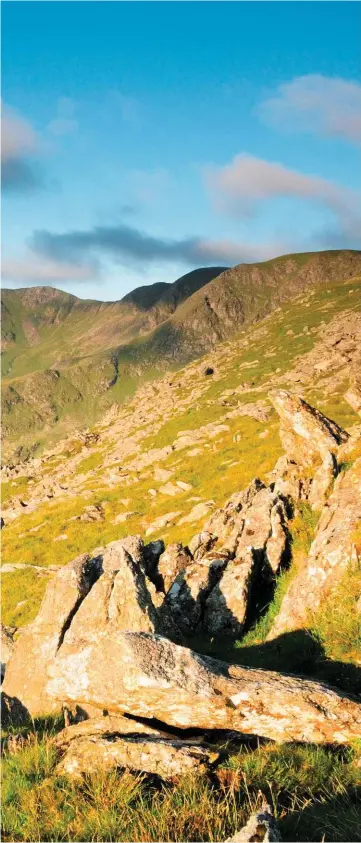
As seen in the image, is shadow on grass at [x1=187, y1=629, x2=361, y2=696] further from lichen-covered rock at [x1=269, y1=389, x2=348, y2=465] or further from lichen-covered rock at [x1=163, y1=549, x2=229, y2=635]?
lichen-covered rock at [x1=269, y1=389, x2=348, y2=465]

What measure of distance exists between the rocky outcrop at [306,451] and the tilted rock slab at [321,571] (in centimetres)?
392

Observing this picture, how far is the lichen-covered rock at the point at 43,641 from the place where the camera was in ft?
45.5

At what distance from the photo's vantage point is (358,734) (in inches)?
340

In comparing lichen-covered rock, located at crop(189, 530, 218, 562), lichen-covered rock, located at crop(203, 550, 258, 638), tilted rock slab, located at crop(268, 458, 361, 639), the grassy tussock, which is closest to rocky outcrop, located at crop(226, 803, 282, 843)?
the grassy tussock

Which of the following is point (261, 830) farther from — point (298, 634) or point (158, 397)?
point (158, 397)

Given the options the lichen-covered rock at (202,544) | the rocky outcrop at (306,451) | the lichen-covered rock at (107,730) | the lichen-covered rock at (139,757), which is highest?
the rocky outcrop at (306,451)

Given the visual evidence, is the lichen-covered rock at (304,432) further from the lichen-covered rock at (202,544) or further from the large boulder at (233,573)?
the lichen-covered rock at (202,544)

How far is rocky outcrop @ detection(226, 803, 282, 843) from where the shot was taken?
5.76 metres

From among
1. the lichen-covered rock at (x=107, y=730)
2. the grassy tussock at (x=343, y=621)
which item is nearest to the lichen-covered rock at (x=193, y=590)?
the grassy tussock at (x=343, y=621)

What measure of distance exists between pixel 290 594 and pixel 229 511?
11199 millimetres

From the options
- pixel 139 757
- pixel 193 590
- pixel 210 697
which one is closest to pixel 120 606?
pixel 210 697

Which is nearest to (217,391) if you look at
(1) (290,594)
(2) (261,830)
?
(1) (290,594)

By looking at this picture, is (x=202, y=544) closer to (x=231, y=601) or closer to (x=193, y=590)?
(x=193, y=590)

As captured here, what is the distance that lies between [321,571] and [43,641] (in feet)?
27.9
